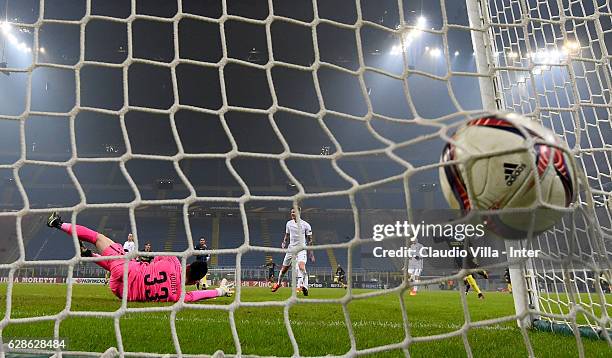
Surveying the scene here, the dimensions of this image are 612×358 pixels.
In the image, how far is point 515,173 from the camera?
57.2 inches

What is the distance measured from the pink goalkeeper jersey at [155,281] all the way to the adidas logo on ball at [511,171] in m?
3.28

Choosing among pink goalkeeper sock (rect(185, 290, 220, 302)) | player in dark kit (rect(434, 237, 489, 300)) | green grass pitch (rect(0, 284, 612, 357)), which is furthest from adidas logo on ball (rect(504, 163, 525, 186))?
pink goalkeeper sock (rect(185, 290, 220, 302))

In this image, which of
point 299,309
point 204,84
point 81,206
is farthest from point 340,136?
point 81,206

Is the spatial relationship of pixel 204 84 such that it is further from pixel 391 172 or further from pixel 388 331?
pixel 388 331

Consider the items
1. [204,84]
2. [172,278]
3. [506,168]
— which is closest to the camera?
[506,168]

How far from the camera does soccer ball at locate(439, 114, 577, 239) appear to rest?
4.73ft

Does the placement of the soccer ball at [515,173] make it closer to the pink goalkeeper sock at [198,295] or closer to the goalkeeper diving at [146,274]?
the goalkeeper diving at [146,274]

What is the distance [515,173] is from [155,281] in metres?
3.38

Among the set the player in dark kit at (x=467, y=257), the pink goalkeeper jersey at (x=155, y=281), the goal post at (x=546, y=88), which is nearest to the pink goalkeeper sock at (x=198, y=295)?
the pink goalkeeper jersey at (x=155, y=281)

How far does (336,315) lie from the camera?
444 cm

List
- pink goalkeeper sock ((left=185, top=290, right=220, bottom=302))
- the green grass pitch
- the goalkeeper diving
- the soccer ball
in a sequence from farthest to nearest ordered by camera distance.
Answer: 1. pink goalkeeper sock ((left=185, top=290, right=220, bottom=302))
2. the goalkeeper diving
3. the green grass pitch
4. the soccer ball

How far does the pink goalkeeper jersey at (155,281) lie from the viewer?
411 centimetres

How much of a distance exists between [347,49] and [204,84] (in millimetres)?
4266

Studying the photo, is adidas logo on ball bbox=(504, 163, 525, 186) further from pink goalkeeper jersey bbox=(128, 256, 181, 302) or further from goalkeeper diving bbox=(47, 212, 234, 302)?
pink goalkeeper jersey bbox=(128, 256, 181, 302)
